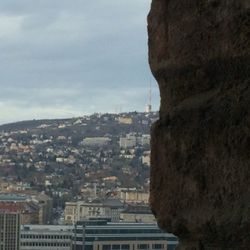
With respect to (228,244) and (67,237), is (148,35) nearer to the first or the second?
(228,244)

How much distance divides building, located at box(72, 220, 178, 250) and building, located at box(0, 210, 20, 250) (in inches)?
287

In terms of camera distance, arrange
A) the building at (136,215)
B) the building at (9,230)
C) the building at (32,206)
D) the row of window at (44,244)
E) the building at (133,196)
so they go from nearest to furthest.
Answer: the building at (9,230) → the row of window at (44,244) → the building at (136,215) → the building at (32,206) → the building at (133,196)

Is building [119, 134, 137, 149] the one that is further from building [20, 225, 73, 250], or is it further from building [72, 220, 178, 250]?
building [72, 220, 178, 250]

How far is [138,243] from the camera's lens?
49062mm

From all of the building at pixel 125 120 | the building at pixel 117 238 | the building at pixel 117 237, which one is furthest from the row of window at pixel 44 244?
the building at pixel 125 120

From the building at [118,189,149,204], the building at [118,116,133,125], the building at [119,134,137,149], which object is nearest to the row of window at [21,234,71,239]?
the building at [118,189,149,204]

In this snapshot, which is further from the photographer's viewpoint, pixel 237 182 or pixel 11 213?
pixel 11 213

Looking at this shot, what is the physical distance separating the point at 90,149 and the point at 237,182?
112m

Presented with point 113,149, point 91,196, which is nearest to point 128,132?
point 113,149

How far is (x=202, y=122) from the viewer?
5.84 ft

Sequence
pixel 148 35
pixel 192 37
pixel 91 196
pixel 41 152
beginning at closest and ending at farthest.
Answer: pixel 192 37
pixel 148 35
pixel 91 196
pixel 41 152

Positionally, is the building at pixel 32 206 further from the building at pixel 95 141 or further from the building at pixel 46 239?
the building at pixel 95 141

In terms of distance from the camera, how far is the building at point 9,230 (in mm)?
56500

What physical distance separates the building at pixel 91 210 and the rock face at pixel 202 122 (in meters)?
64.9
